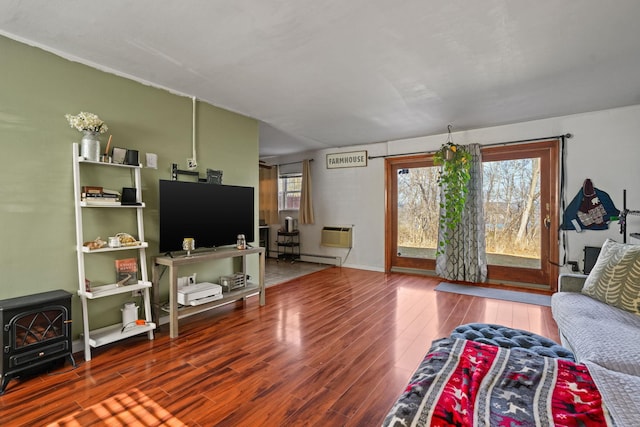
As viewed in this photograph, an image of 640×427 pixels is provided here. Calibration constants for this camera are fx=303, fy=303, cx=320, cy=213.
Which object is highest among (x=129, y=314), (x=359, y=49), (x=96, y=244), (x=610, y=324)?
(x=359, y=49)

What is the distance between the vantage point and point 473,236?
4426 millimetres

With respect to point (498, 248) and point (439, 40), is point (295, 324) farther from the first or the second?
point (498, 248)

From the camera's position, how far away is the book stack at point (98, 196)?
2342 millimetres

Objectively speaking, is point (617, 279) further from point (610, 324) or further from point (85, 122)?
point (85, 122)

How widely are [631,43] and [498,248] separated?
2.87 m

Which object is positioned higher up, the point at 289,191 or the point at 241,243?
the point at 289,191

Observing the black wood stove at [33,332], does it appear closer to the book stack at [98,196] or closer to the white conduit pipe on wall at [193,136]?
the book stack at [98,196]

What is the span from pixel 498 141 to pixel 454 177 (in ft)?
2.58

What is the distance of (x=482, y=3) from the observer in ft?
5.78

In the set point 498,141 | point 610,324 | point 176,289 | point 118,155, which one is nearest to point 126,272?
point 176,289

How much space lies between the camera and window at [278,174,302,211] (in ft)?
21.5

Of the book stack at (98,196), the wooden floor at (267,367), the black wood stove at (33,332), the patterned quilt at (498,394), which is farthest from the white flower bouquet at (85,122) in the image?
the patterned quilt at (498,394)

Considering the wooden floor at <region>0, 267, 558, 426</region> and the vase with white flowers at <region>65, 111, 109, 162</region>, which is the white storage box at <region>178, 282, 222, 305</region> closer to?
the wooden floor at <region>0, 267, 558, 426</region>

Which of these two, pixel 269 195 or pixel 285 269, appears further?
pixel 269 195
